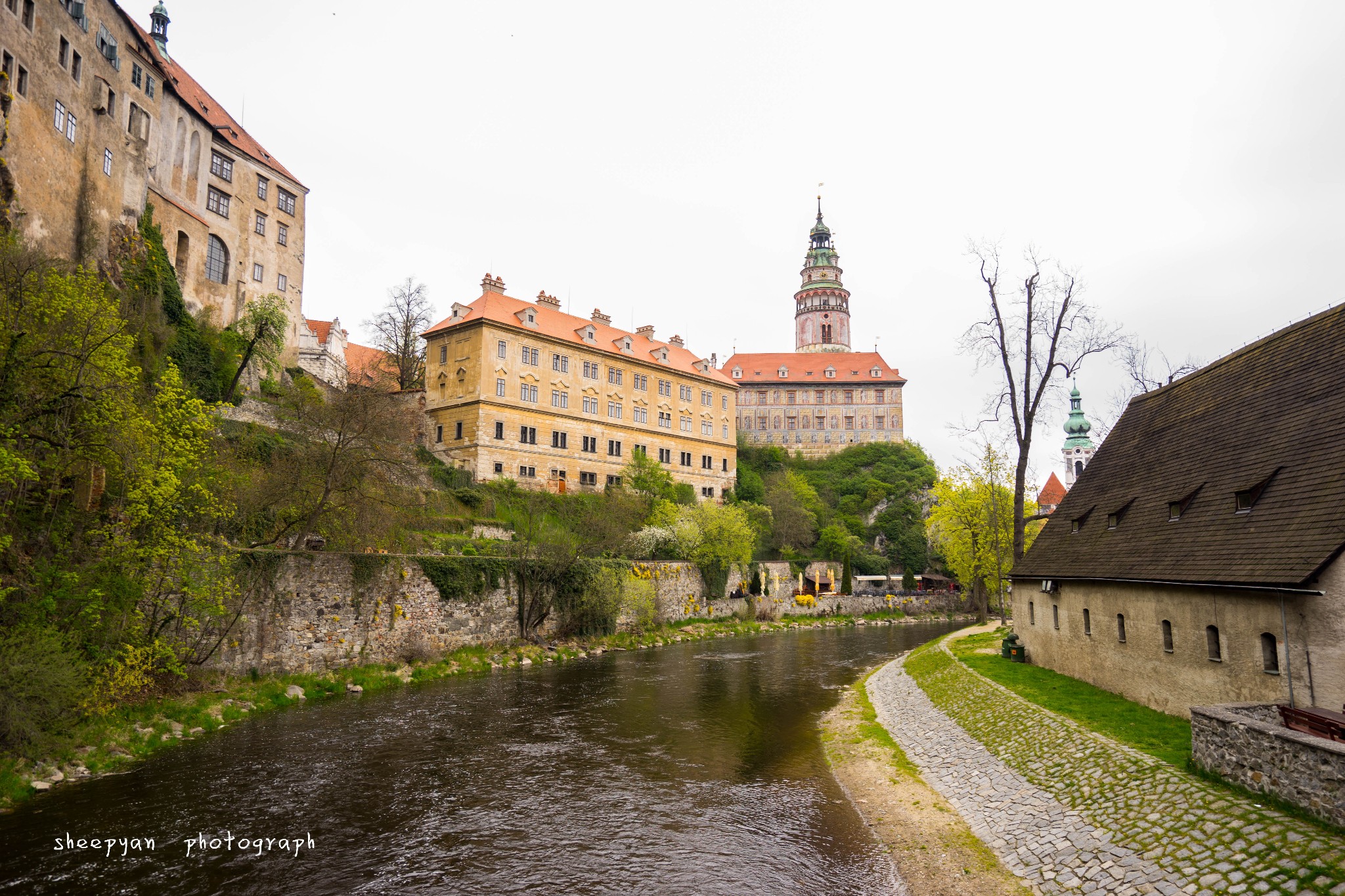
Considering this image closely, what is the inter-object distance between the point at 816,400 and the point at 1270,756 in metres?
77.4

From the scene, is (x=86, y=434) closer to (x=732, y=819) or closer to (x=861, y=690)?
(x=732, y=819)

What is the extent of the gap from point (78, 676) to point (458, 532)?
23605mm

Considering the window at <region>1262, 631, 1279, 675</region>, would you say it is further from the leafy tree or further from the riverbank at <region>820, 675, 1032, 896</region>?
the leafy tree

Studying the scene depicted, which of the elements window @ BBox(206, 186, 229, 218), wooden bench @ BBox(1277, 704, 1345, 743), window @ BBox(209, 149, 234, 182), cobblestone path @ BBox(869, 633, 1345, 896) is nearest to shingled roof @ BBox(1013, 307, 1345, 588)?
wooden bench @ BBox(1277, 704, 1345, 743)

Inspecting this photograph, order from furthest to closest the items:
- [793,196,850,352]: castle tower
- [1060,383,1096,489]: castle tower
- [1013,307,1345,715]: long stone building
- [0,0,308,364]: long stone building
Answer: [793,196,850,352]: castle tower → [1060,383,1096,489]: castle tower → [0,0,308,364]: long stone building → [1013,307,1345,715]: long stone building

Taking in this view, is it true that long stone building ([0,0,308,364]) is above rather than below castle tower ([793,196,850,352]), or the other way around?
below

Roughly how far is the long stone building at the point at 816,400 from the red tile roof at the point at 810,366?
0.08 meters

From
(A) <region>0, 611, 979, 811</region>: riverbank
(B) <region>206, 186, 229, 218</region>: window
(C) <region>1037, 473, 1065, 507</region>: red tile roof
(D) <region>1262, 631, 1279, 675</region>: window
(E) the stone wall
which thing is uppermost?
(B) <region>206, 186, 229, 218</region>: window

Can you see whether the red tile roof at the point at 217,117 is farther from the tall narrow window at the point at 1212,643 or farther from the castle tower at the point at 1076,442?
the castle tower at the point at 1076,442

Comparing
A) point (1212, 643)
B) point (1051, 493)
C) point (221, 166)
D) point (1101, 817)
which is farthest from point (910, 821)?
point (1051, 493)

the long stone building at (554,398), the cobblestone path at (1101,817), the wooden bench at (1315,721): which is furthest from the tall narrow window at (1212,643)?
the long stone building at (554,398)

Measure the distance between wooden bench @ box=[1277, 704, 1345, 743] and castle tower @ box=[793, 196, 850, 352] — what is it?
303 ft

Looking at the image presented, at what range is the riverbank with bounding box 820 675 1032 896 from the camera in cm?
945

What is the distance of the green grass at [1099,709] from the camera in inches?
436
